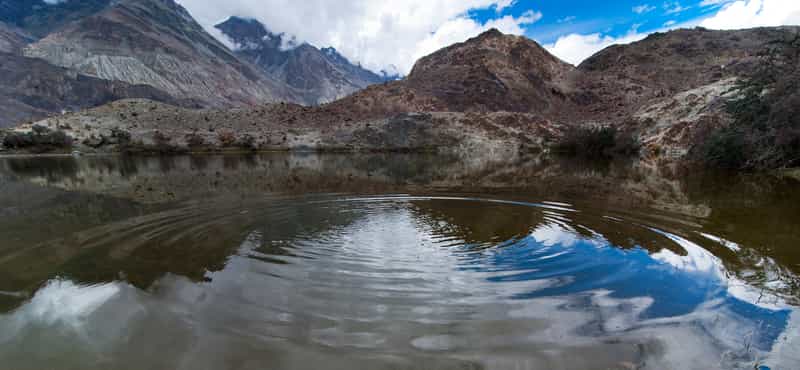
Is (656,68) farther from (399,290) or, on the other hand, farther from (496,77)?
(399,290)

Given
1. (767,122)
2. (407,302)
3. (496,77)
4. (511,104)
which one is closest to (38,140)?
(407,302)

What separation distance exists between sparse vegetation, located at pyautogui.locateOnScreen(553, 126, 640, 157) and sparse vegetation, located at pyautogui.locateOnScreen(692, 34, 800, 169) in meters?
22.0

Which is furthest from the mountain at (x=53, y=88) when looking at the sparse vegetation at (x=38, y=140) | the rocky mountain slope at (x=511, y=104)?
the sparse vegetation at (x=38, y=140)

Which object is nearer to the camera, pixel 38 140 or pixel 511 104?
pixel 38 140

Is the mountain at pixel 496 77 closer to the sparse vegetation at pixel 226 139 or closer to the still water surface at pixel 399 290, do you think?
the sparse vegetation at pixel 226 139

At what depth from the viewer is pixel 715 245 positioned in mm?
6266

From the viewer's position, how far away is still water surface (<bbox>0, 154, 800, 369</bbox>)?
10.1 feet

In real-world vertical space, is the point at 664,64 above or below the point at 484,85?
above

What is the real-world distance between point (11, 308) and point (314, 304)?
3.26m

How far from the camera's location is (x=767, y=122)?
1930cm

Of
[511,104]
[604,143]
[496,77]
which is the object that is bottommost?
[604,143]

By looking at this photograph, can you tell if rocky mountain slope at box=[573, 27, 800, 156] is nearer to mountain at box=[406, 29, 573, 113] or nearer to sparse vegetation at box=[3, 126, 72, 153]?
Result: mountain at box=[406, 29, 573, 113]

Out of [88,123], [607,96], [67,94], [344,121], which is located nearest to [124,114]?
[88,123]

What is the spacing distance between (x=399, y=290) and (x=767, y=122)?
82.8ft
